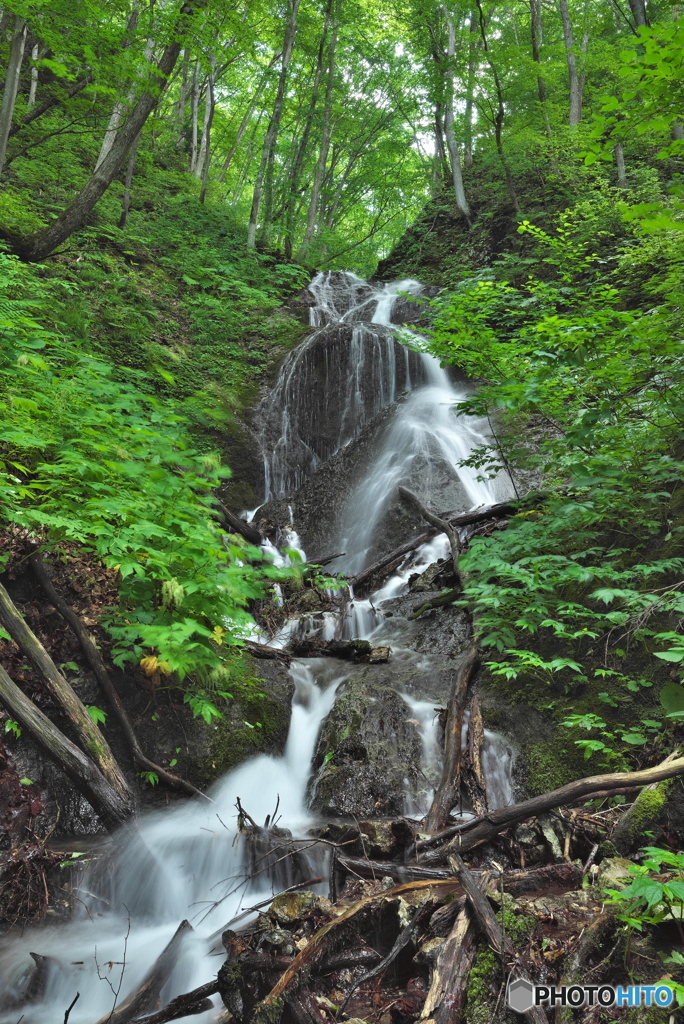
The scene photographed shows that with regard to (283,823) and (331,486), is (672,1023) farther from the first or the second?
(331,486)

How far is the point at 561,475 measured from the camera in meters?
5.33

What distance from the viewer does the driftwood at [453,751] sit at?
342 cm

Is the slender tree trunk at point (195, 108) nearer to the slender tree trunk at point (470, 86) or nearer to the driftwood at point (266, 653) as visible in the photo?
the slender tree trunk at point (470, 86)

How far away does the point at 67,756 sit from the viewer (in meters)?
3.07

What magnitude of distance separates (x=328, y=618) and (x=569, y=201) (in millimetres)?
11369

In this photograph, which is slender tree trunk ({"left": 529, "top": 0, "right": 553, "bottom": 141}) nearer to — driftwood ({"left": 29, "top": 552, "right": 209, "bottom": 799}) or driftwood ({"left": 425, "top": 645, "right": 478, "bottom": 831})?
driftwood ({"left": 425, "top": 645, "right": 478, "bottom": 831})

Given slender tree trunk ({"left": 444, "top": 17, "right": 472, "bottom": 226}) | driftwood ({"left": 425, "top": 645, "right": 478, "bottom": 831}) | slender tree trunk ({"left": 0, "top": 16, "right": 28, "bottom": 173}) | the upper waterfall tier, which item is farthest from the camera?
slender tree trunk ({"left": 444, "top": 17, "right": 472, "bottom": 226})

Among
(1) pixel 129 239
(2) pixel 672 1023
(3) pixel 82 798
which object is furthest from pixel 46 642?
(1) pixel 129 239

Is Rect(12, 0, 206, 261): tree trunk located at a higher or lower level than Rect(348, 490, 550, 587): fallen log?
higher

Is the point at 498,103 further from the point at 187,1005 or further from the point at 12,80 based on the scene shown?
the point at 187,1005

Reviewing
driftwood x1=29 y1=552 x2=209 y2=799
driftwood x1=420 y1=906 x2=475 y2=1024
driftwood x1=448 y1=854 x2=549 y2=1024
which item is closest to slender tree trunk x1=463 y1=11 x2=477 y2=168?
driftwood x1=29 y1=552 x2=209 y2=799

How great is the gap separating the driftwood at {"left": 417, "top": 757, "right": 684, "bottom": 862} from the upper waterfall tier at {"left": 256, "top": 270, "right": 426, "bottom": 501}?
7.91 meters

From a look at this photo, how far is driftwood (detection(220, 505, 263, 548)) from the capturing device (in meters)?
7.83

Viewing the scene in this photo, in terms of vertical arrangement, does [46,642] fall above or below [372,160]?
below
